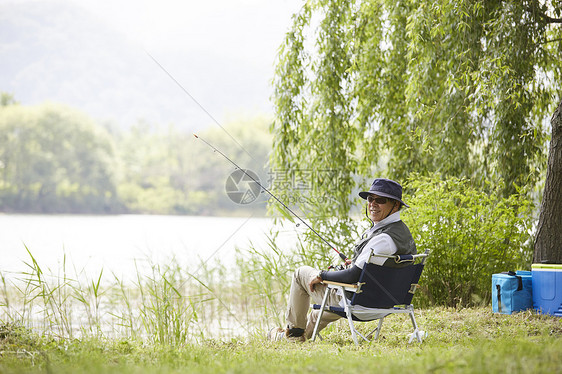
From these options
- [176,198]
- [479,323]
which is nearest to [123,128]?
[176,198]

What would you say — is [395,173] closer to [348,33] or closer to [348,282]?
[348,33]

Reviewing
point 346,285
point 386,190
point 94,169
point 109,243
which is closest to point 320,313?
point 346,285

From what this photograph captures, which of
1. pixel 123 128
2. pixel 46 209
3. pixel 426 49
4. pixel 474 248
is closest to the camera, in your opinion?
pixel 474 248

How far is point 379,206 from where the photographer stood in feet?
13.0

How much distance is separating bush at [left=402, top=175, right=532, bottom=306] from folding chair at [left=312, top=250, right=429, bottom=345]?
5.70 ft

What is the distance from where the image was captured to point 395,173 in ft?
23.1

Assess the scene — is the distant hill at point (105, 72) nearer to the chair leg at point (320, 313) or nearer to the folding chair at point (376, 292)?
the chair leg at point (320, 313)

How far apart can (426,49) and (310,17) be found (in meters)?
1.70

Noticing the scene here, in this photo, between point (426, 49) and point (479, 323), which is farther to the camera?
point (426, 49)

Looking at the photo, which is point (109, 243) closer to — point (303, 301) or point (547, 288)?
point (303, 301)

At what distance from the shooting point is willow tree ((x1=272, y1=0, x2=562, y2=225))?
19.2 ft

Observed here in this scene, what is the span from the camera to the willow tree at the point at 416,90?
231 inches

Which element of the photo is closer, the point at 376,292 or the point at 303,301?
the point at 376,292

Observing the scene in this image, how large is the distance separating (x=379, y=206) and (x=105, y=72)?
71.5 m
